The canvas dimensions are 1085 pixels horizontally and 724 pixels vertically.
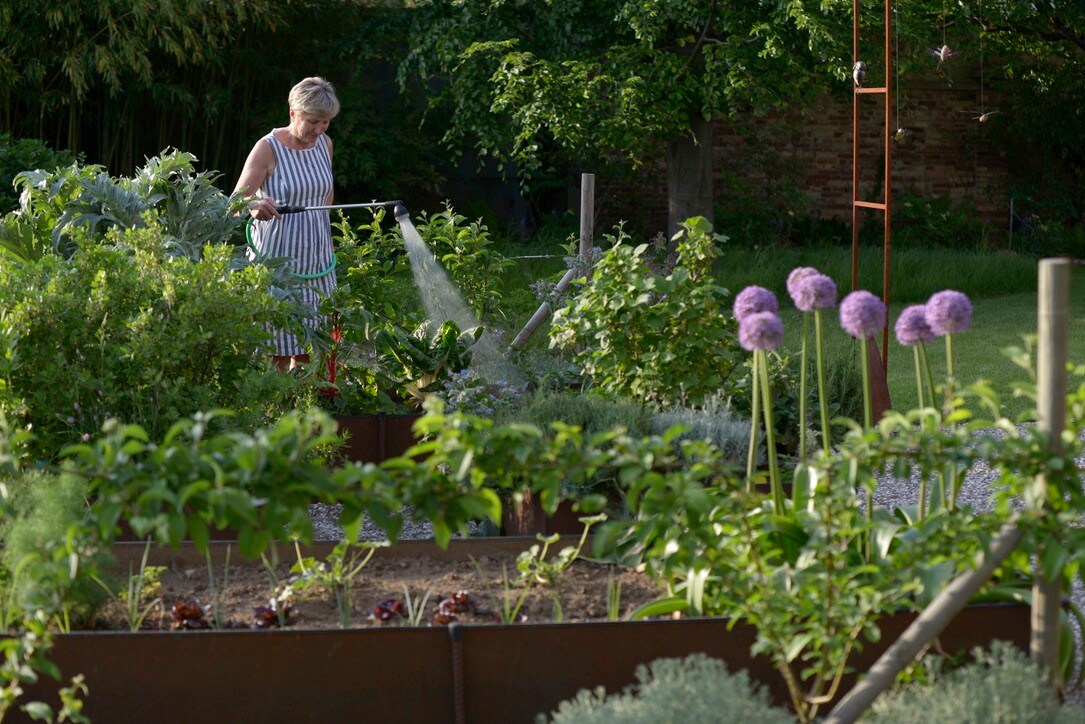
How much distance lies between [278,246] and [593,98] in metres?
5.20

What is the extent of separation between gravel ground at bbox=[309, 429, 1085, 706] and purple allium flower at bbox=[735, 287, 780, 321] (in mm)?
1130

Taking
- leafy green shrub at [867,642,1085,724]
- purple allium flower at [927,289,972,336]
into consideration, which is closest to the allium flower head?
purple allium flower at [927,289,972,336]

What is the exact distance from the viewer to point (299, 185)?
17.8ft

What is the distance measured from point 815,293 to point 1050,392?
20.4 inches

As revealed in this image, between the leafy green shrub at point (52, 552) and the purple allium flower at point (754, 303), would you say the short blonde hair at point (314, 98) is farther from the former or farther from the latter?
the purple allium flower at point (754, 303)

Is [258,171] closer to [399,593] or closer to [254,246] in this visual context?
[254,246]

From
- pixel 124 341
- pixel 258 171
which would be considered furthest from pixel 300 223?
pixel 124 341

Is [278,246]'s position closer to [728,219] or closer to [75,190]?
[75,190]

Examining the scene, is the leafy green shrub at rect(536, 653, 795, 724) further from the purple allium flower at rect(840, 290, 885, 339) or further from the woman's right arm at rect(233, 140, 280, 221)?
the woman's right arm at rect(233, 140, 280, 221)

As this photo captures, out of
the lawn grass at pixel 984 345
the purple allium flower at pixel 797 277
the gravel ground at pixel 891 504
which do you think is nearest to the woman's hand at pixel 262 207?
the gravel ground at pixel 891 504

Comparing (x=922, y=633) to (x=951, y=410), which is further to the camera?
(x=951, y=410)

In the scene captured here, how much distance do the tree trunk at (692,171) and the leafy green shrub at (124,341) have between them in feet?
27.1

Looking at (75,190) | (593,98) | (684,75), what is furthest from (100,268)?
(684,75)

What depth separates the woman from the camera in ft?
17.2
